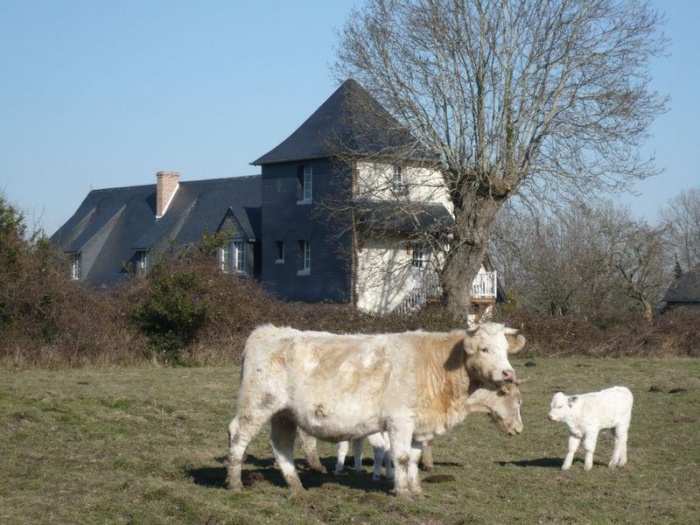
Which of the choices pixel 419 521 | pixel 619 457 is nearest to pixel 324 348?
pixel 419 521

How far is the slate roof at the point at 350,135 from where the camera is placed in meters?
45.3

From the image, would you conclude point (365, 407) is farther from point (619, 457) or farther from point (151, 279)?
point (151, 279)

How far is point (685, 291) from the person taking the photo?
267 feet

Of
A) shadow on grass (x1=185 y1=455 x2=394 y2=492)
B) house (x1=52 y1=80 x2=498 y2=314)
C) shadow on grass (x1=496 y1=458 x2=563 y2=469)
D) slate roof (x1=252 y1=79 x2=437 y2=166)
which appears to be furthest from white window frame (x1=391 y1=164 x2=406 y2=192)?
shadow on grass (x1=185 y1=455 x2=394 y2=492)

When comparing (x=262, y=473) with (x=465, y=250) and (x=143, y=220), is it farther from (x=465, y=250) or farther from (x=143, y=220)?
(x=143, y=220)

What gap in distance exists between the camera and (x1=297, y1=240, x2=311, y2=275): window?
59.5 metres

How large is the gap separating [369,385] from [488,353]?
1.40 meters

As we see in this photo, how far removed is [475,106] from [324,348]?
33.6m

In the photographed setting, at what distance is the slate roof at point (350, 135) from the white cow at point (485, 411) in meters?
31.8

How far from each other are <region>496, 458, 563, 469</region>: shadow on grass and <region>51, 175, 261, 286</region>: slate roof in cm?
4905

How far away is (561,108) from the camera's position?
43688mm

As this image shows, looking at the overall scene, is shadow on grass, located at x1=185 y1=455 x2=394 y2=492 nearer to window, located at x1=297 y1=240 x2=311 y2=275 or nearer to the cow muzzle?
the cow muzzle

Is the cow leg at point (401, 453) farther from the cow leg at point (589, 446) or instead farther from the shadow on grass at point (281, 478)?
the cow leg at point (589, 446)

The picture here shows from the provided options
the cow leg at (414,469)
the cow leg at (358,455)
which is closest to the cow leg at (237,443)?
the cow leg at (414,469)
